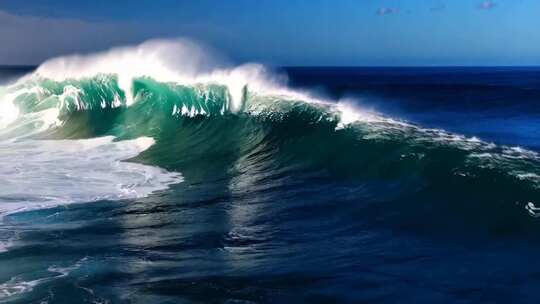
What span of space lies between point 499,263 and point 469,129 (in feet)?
52.9

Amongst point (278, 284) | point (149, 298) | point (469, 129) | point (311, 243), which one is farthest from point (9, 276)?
point (469, 129)

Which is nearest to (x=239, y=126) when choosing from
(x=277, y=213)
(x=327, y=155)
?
(x=327, y=155)

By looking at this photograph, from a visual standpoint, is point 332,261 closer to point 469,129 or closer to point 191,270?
point 191,270

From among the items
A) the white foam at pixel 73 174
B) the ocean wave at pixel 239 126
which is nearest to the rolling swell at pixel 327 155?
the ocean wave at pixel 239 126

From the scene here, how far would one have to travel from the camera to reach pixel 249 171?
1306 centimetres

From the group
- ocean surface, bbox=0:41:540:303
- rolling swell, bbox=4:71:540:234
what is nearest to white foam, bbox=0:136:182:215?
ocean surface, bbox=0:41:540:303

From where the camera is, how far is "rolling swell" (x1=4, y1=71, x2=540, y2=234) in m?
8.41

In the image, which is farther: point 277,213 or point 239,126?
point 239,126

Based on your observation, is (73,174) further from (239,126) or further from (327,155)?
(239,126)

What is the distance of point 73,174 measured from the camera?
13250 mm

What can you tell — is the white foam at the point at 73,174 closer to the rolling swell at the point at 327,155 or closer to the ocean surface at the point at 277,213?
the ocean surface at the point at 277,213

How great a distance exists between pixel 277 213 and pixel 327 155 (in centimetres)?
401

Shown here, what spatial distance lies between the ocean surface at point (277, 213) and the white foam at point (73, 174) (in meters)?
0.06

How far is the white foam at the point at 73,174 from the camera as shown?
426 inches
